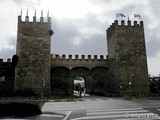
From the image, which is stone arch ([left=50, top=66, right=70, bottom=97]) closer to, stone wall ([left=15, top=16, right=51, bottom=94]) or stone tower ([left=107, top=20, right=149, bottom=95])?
stone wall ([left=15, top=16, right=51, bottom=94])

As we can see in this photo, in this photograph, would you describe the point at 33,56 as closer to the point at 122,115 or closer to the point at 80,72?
the point at 80,72

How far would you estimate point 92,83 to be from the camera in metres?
32.8

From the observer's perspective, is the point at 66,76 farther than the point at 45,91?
Yes

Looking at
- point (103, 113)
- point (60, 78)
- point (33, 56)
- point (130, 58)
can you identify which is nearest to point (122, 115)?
point (103, 113)

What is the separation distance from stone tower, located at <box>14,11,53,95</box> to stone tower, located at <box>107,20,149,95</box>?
8.76m

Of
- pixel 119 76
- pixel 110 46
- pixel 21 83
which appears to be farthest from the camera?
pixel 110 46

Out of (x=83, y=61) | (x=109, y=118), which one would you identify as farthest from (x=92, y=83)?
(x=109, y=118)

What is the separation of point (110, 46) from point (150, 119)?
23.8m

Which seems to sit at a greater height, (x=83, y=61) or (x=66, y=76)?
(x=83, y=61)

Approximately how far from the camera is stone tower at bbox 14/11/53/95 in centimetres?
2661

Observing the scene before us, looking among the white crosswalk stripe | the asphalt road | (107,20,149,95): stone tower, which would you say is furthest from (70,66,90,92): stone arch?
the white crosswalk stripe

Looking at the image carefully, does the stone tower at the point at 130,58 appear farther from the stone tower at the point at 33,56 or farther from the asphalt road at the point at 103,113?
the asphalt road at the point at 103,113

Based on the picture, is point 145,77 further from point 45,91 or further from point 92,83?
point 45,91

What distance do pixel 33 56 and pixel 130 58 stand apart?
12.2 m
